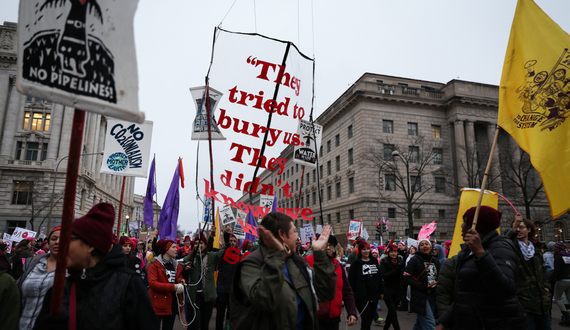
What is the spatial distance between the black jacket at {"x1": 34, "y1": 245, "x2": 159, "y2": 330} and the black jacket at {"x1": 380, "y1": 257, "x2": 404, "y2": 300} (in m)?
7.12

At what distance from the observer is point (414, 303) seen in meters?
7.01

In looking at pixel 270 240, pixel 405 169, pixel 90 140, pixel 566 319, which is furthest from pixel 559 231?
pixel 90 140

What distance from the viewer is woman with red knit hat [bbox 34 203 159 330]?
7.20ft

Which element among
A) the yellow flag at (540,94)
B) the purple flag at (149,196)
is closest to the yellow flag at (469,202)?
the yellow flag at (540,94)

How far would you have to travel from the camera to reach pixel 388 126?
39062 mm

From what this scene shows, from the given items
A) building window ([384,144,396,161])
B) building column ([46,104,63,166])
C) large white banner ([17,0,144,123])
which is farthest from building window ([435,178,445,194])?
building column ([46,104,63,166])

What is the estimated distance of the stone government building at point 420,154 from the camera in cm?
3700

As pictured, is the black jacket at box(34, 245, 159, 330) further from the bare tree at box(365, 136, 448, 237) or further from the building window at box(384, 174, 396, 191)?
the building window at box(384, 174, 396, 191)

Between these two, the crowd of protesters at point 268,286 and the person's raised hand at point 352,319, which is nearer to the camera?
the crowd of protesters at point 268,286

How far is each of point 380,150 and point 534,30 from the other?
114 ft

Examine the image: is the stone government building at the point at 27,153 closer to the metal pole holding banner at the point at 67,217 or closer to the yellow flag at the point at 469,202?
the yellow flag at the point at 469,202

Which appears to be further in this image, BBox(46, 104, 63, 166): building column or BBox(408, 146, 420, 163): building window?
BBox(46, 104, 63, 166): building column

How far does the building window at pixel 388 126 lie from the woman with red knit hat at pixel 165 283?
116 feet

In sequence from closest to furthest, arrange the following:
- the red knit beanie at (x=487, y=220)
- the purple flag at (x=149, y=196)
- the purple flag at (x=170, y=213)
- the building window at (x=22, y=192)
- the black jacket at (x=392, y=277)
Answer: the red knit beanie at (x=487, y=220), the black jacket at (x=392, y=277), the purple flag at (x=170, y=213), the purple flag at (x=149, y=196), the building window at (x=22, y=192)
